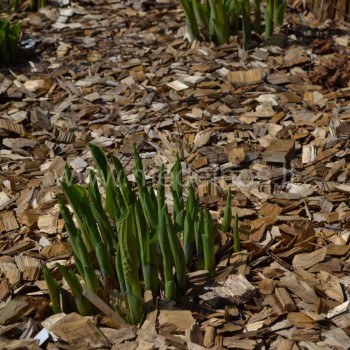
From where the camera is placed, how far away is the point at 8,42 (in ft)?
12.6

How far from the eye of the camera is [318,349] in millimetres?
2041

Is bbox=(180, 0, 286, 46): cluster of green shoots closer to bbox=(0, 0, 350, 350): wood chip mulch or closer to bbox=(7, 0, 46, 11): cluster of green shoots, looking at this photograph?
bbox=(0, 0, 350, 350): wood chip mulch

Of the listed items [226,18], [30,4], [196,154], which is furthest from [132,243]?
[30,4]

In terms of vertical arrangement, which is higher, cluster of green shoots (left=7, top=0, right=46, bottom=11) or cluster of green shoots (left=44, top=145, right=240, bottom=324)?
cluster of green shoots (left=7, top=0, right=46, bottom=11)

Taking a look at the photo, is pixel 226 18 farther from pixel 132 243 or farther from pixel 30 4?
pixel 132 243

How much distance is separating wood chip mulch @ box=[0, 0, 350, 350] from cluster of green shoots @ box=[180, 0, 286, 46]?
0.28 feet

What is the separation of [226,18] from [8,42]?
1217 mm

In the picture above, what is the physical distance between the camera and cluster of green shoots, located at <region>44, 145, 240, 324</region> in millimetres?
2039

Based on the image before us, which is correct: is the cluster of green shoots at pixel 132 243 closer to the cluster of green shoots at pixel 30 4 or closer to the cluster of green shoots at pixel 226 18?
the cluster of green shoots at pixel 226 18

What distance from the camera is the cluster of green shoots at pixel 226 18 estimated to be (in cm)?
380

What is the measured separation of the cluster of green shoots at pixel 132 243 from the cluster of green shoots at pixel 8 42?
1807mm

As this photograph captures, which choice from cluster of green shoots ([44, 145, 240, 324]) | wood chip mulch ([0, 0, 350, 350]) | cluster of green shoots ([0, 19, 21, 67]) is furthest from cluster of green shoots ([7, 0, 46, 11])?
cluster of green shoots ([44, 145, 240, 324])

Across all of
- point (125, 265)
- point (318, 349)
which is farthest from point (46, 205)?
point (318, 349)

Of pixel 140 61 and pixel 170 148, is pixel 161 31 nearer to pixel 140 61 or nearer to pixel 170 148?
pixel 140 61
